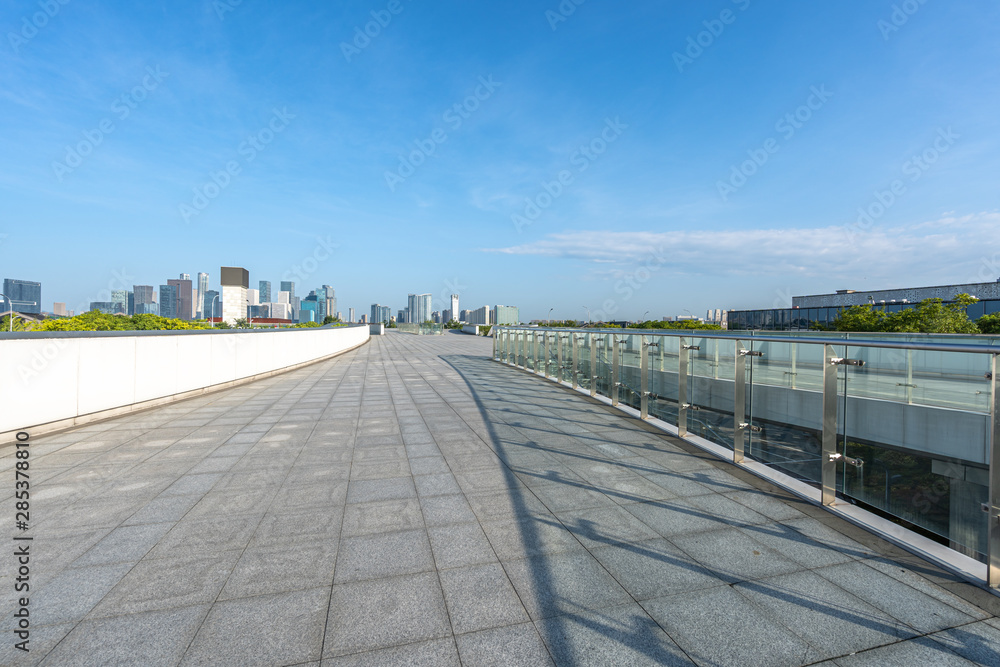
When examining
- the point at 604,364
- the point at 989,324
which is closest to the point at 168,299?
the point at 604,364

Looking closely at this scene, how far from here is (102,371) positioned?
6164 mm

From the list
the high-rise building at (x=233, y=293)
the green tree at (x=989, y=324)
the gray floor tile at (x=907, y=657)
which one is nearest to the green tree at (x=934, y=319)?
the green tree at (x=989, y=324)

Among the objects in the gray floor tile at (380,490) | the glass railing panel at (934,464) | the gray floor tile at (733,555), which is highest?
the glass railing panel at (934,464)

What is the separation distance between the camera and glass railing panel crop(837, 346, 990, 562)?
267cm

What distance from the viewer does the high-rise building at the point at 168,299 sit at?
89062mm

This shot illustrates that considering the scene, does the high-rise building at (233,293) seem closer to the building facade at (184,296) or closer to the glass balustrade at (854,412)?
the building facade at (184,296)

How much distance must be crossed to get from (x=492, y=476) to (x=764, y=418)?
8.99 ft

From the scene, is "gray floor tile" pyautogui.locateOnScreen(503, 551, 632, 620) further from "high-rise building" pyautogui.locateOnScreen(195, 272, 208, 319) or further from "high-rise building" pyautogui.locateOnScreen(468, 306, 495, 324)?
"high-rise building" pyautogui.locateOnScreen(468, 306, 495, 324)

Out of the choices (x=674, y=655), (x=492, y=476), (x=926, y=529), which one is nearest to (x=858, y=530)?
(x=926, y=529)

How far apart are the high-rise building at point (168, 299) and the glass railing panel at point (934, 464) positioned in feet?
355

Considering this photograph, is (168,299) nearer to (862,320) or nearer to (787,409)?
(862,320)

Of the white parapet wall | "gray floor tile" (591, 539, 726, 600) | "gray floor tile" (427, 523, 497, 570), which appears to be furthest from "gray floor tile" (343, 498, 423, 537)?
the white parapet wall

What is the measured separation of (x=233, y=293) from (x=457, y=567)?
241 feet

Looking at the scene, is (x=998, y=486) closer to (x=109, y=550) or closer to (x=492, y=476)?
(x=492, y=476)
